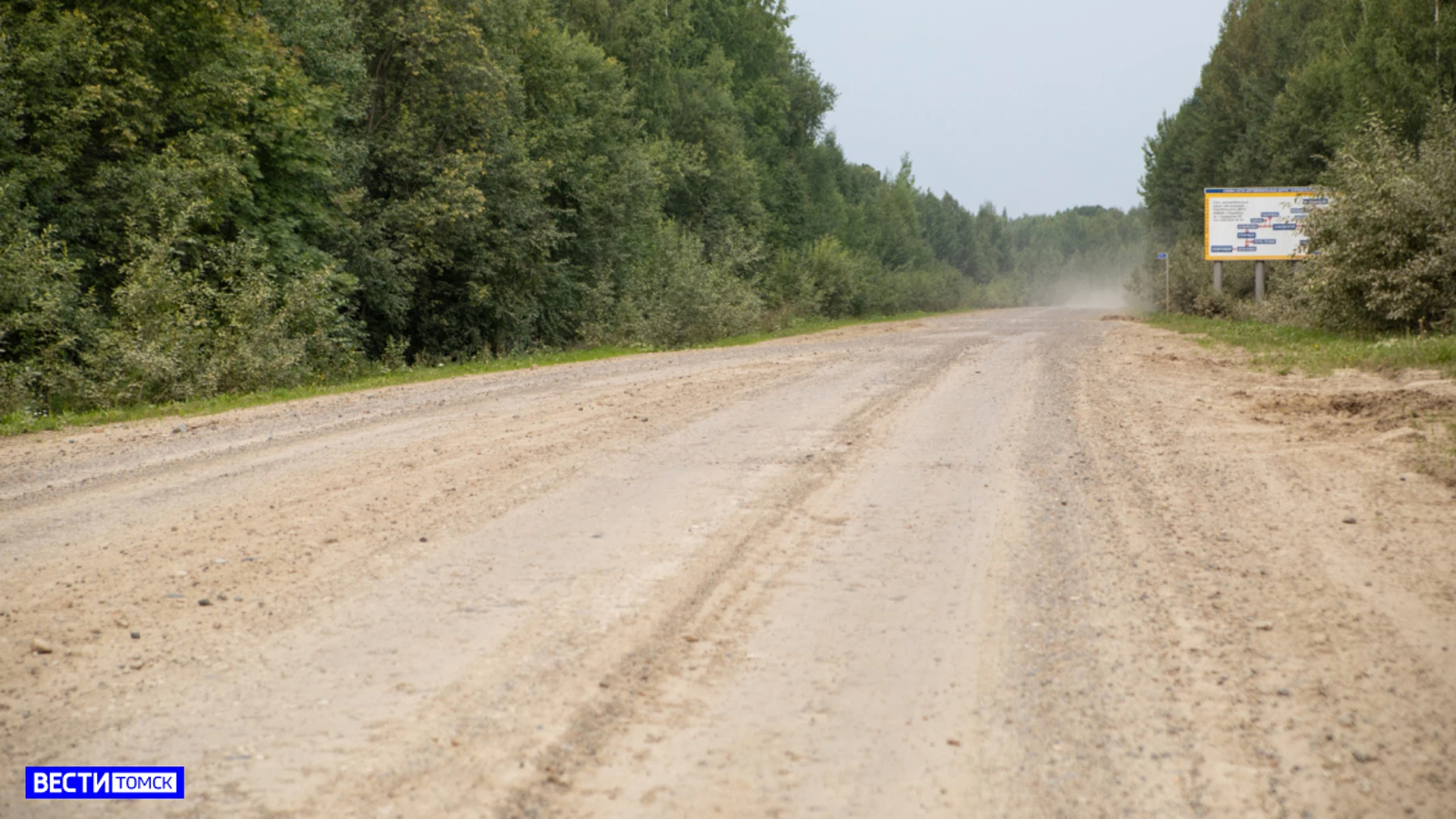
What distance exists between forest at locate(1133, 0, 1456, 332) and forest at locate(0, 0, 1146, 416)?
14042 millimetres

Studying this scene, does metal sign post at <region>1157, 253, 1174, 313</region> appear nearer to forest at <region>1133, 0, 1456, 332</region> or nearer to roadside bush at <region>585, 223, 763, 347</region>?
forest at <region>1133, 0, 1456, 332</region>

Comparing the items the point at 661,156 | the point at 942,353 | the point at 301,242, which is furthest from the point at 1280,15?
the point at 301,242

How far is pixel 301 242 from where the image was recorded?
1998 centimetres

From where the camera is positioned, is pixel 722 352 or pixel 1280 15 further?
pixel 1280 15

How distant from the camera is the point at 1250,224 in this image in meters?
33.2

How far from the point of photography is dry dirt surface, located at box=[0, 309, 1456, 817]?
2838mm

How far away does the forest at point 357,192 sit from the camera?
1426 cm

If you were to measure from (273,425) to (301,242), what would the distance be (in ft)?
38.0

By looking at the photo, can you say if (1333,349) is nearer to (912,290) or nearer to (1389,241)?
(1389,241)

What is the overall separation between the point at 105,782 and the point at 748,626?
214 centimetres

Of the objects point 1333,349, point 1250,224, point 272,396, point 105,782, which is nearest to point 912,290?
point 1250,224

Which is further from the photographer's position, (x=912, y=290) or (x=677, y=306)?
(x=912, y=290)

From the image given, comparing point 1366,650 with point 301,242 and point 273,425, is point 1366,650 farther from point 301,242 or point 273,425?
point 301,242

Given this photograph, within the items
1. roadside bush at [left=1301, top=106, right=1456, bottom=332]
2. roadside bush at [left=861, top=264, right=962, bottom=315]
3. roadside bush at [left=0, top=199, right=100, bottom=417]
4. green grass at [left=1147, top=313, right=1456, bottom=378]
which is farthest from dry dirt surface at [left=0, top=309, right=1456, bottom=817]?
roadside bush at [left=861, top=264, right=962, bottom=315]
